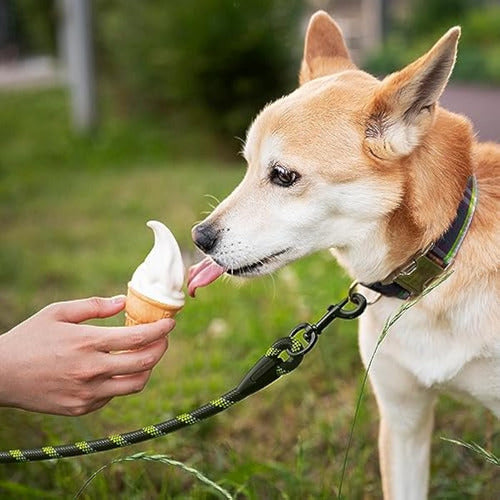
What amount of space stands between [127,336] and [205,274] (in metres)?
0.45

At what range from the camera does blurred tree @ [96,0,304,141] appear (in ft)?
30.7

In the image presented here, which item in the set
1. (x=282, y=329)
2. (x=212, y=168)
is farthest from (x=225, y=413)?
(x=212, y=168)

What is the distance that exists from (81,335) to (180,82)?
25.9ft

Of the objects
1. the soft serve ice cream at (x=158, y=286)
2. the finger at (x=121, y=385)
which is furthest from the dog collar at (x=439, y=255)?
the finger at (x=121, y=385)

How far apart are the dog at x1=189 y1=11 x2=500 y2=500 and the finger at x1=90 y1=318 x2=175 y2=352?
30cm

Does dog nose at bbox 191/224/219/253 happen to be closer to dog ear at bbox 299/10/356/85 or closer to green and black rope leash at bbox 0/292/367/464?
green and black rope leash at bbox 0/292/367/464

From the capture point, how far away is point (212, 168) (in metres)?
9.50

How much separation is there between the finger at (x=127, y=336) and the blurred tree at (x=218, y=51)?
24.4 feet

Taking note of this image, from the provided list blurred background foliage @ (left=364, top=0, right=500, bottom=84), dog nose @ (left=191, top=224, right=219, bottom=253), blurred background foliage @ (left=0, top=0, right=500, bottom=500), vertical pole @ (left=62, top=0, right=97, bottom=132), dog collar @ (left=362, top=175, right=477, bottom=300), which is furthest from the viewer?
blurred background foliage @ (left=364, top=0, right=500, bottom=84)

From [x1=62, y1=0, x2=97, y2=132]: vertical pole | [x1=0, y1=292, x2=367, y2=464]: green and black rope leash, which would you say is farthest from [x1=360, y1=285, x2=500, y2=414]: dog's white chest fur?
[x1=62, y1=0, x2=97, y2=132]: vertical pole

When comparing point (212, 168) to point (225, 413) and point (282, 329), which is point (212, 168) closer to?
point (282, 329)

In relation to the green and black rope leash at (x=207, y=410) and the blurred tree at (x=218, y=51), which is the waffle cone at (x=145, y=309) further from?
the blurred tree at (x=218, y=51)

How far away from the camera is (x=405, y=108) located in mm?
2449

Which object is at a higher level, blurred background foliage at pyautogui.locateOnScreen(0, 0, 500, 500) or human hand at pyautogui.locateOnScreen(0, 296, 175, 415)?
human hand at pyautogui.locateOnScreen(0, 296, 175, 415)
